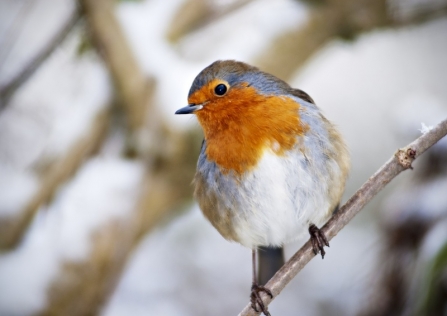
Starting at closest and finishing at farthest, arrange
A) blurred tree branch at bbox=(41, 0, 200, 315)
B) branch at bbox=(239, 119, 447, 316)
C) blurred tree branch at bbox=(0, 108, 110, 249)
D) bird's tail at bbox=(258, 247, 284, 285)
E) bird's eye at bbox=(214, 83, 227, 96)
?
branch at bbox=(239, 119, 447, 316) < bird's eye at bbox=(214, 83, 227, 96) < bird's tail at bbox=(258, 247, 284, 285) < blurred tree branch at bbox=(41, 0, 200, 315) < blurred tree branch at bbox=(0, 108, 110, 249)

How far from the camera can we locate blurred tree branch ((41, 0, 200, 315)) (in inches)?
117

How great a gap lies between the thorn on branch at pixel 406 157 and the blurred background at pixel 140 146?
0.91 meters

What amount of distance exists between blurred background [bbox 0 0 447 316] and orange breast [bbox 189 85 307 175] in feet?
2.91

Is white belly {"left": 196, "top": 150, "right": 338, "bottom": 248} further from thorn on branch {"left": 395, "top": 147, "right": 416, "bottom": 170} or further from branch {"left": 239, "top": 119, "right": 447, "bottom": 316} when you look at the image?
thorn on branch {"left": 395, "top": 147, "right": 416, "bottom": 170}

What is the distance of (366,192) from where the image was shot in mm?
1778

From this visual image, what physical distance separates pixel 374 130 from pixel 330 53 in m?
0.73

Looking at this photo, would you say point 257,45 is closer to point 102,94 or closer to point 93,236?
point 102,94

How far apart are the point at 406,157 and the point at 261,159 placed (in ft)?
1.93

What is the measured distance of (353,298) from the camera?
310 centimetres

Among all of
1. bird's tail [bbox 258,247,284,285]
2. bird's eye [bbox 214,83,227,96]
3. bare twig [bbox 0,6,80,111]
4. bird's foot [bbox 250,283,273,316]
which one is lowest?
bird's foot [bbox 250,283,273,316]

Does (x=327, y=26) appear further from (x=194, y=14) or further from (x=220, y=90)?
(x=220, y=90)

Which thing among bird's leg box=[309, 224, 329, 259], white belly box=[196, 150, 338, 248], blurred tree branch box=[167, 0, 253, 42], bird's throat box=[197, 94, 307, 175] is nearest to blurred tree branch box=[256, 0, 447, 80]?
blurred tree branch box=[167, 0, 253, 42]

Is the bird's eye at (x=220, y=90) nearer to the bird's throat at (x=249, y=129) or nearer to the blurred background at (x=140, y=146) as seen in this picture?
the bird's throat at (x=249, y=129)

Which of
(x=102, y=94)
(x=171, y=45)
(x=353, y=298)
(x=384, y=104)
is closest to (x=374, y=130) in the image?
(x=384, y=104)
